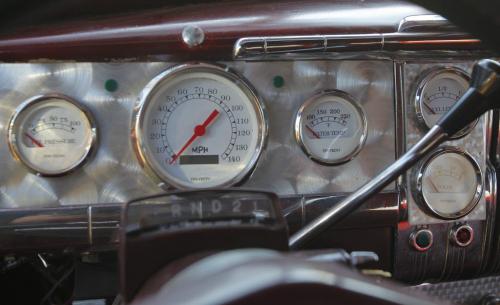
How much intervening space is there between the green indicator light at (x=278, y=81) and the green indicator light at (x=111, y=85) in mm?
312

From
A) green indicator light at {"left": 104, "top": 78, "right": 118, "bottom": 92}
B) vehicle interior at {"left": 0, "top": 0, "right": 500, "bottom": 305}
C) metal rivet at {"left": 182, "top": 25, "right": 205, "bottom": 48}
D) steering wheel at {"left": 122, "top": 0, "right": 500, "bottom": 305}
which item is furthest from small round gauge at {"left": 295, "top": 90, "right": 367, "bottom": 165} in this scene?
steering wheel at {"left": 122, "top": 0, "right": 500, "bottom": 305}

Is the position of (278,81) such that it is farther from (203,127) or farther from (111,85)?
(111,85)

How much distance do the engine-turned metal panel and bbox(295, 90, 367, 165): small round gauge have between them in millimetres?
15

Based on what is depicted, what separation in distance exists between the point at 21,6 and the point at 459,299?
1107 millimetres

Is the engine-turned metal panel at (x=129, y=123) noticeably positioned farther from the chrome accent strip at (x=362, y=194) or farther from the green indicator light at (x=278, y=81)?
the chrome accent strip at (x=362, y=194)

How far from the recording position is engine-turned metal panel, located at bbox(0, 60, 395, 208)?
1135 millimetres

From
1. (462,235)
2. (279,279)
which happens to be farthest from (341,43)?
(279,279)

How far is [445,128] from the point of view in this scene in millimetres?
894

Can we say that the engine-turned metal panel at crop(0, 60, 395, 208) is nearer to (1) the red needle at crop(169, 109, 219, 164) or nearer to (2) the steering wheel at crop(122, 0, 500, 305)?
(1) the red needle at crop(169, 109, 219, 164)

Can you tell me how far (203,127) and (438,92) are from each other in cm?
51

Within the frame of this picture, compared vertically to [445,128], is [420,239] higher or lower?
lower

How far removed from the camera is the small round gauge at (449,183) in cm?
126

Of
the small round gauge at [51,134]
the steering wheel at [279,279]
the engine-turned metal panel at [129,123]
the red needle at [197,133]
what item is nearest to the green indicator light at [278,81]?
the engine-turned metal panel at [129,123]

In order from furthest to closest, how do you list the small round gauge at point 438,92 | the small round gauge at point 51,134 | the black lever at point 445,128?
1. the small round gauge at point 438,92
2. the small round gauge at point 51,134
3. the black lever at point 445,128
